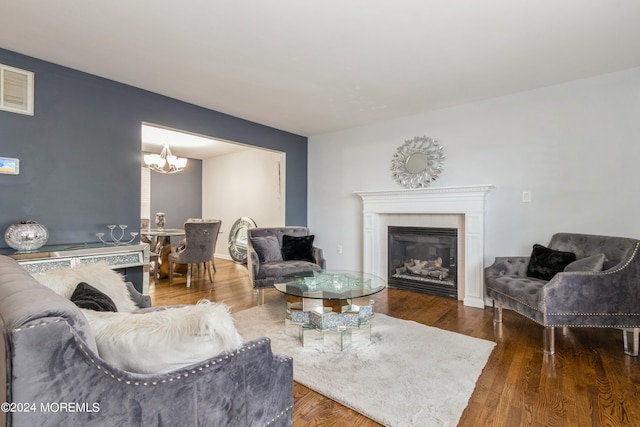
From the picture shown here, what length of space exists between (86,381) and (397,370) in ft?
6.05

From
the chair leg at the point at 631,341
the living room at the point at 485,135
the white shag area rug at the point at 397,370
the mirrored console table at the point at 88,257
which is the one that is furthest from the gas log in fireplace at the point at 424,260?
the mirrored console table at the point at 88,257

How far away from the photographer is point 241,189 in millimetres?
6793

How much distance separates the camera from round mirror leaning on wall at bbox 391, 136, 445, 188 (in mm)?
Result: 4007

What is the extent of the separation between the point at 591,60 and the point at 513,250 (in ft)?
6.47

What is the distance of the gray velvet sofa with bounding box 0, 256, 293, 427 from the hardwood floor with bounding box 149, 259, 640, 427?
0.78 metres

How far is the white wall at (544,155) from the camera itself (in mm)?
2900

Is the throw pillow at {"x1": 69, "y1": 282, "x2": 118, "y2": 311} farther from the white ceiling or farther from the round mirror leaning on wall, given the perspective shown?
the round mirror leaning on wall

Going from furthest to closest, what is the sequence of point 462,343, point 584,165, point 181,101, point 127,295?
point 181,101 < point 584,165 < point 462,343 < point 127,295

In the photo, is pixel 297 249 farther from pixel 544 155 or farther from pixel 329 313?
pixel 544 155

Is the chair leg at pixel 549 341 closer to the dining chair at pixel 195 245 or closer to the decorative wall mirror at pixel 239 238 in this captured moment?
the dining chair at pixel 195 245

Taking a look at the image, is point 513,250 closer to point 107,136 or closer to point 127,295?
point 127,295

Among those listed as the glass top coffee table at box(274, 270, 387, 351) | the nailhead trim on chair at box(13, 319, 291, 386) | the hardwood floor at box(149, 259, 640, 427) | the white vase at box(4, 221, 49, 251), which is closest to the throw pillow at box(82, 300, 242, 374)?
the nailhead trim on chair at box(13, 319, 291, 386)

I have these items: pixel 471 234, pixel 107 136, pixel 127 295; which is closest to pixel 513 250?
pixel 471 234

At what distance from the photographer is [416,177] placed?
4137 millimetres
